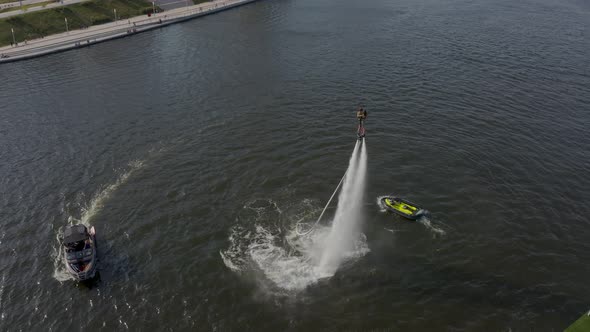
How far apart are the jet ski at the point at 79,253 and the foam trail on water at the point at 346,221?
23712 millimetres

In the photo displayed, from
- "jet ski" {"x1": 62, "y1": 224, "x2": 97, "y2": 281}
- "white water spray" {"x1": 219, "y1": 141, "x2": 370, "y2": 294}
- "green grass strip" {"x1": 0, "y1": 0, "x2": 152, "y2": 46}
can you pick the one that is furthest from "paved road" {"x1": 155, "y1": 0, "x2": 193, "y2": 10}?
"jet ski" {"x1": 62, "y1": 224, "x2": 97, "y2": 281}

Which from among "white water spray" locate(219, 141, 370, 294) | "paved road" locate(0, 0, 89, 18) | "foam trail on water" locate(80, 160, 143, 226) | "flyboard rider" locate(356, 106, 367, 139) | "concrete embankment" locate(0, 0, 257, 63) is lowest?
"white water spray" locate(219, 141, 370, 294)

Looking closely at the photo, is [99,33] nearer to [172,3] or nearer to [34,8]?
[34,8]

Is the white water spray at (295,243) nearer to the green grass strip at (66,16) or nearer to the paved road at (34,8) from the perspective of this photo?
the green grass strip at (66,16)

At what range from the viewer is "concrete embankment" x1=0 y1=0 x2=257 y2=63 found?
10309cm

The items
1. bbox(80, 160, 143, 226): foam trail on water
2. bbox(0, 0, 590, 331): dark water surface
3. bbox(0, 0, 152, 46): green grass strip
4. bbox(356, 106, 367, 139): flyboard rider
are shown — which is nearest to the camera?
bbox(356, 106, 367, 139): flyboard rider

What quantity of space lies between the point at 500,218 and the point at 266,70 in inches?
2452

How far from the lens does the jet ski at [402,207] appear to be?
43.9 meters

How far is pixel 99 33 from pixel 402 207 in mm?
115108

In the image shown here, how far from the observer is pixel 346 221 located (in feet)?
146

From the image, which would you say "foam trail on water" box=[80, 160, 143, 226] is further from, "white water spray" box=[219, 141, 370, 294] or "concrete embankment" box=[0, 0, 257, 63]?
"concrete embankment" box=[0, 0, 257, 63]

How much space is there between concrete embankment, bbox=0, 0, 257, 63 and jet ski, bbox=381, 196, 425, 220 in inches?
4135

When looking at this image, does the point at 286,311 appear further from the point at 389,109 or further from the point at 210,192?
the point at 389,109

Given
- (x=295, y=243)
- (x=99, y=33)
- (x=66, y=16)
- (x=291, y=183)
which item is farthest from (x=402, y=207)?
(x=66, y=16)
